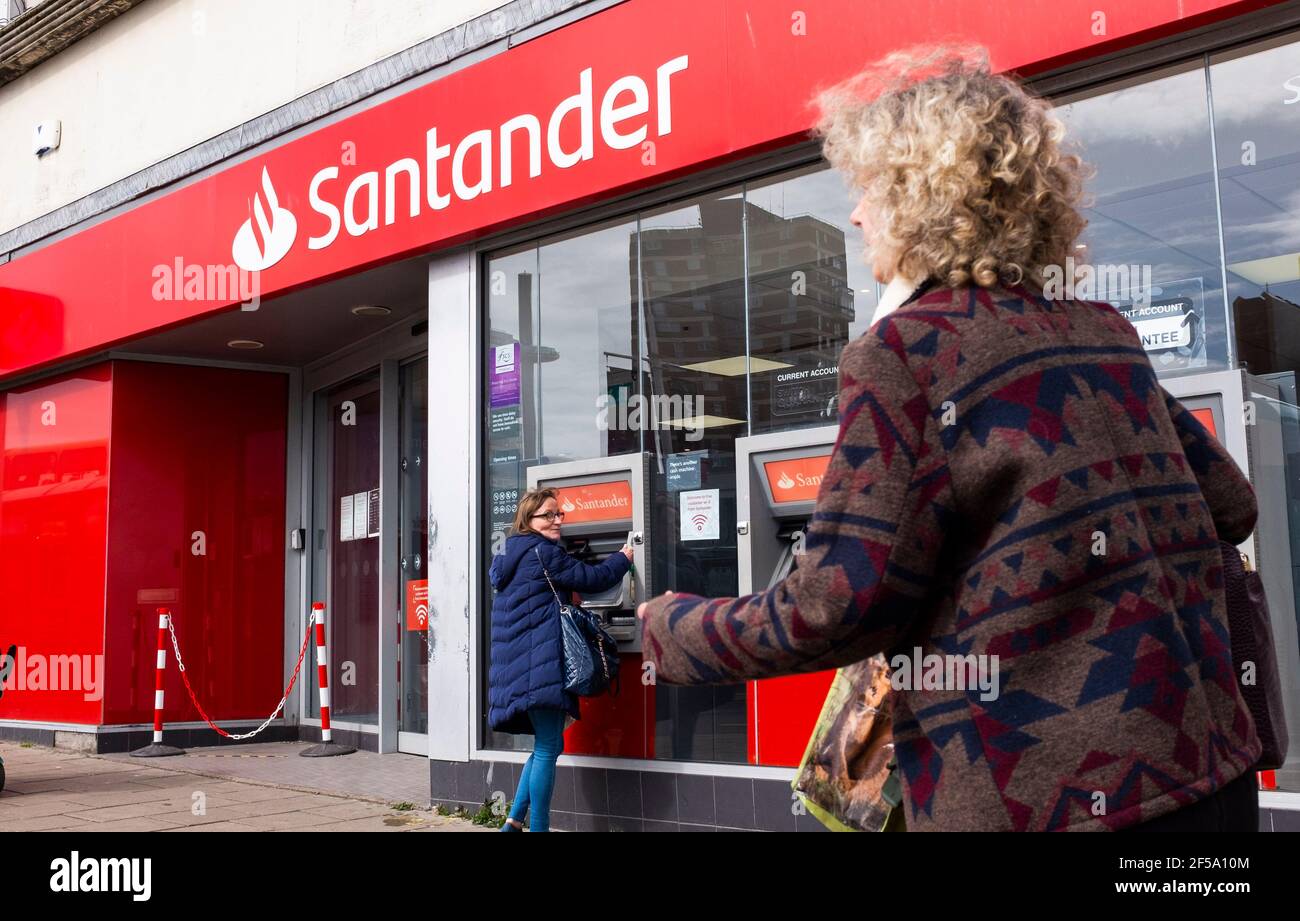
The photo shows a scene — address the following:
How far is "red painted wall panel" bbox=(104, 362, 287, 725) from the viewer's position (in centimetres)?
1030

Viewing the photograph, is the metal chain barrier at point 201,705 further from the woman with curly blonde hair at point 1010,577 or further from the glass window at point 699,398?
the woman with curly blonde hair at point 1010,577

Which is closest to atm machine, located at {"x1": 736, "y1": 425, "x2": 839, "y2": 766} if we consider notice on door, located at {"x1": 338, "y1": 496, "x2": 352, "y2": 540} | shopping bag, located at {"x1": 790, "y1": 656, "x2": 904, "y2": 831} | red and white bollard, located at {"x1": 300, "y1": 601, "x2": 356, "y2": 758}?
shopping bag, located at {"x1": 790, "y1": 656, "x2": 904, "y2": 831}

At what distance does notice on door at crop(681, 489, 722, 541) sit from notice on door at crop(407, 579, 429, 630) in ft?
10.5

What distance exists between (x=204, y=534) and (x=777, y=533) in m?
6.45

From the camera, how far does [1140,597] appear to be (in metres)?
1.43

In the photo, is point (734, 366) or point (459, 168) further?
point (459, 168)

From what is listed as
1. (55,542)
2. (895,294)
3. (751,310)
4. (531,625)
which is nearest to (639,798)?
(531,625)

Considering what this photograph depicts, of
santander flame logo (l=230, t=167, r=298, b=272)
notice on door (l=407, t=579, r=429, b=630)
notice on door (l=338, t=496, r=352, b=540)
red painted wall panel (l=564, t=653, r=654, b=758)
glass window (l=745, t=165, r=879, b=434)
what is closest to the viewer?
glass window (l=745, t=165, r=879, b=434)

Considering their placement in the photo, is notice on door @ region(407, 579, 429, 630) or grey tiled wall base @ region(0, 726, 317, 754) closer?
notice on door @ region(407, 579, 429, 630)

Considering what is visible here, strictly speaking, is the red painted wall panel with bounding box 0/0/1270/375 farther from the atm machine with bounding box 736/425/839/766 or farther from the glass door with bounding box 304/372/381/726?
the glass door with bounding box 304/372/381/726

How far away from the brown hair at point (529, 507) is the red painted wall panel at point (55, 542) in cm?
547

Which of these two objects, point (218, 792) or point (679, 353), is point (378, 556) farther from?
point (679, 353)

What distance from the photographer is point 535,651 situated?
603 cm
